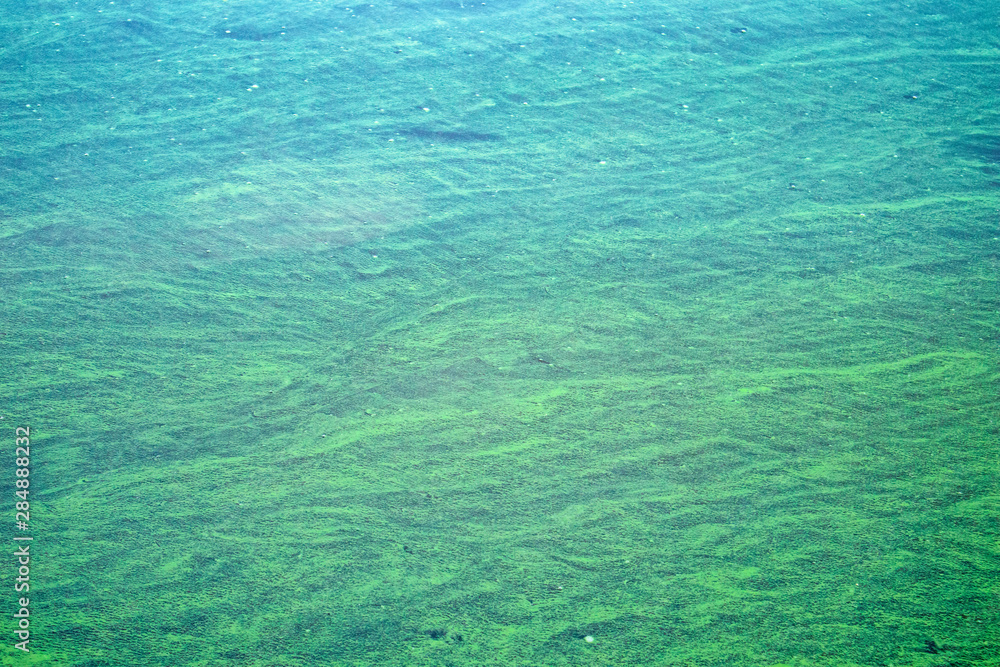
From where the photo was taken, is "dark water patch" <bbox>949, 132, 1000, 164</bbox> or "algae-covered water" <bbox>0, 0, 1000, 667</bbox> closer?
"algae-covered water" <bbox>0, 0, 1000, 667</bbox>

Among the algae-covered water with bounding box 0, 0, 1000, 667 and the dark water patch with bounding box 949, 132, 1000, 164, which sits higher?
the dark water patch with bounding box 949, 132, 1000, 164

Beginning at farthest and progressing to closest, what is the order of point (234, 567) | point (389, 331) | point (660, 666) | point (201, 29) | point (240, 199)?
point (201, 29), point (240, 199), point (389, 331), point (234, 567), point (660, 666)

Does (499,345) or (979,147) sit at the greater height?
(979,147)

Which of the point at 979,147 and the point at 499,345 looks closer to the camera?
the point at 499,345

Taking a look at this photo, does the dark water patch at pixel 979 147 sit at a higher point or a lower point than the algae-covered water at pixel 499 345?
higher

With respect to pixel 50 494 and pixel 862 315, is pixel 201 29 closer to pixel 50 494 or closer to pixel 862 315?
pixel 50 494

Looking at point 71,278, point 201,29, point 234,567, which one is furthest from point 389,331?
point 201,29

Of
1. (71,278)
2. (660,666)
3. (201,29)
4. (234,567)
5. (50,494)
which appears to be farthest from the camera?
(201,29)

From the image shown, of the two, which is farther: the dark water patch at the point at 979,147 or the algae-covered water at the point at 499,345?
the dark water patch at the point at 979,147
